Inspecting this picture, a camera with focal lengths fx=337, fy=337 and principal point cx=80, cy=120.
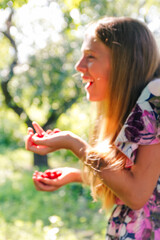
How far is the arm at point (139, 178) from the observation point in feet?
3.06

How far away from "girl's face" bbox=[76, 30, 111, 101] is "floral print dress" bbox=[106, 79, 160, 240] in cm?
16

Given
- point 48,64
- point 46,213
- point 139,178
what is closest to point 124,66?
point 139,178

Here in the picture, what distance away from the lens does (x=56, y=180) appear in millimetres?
1242

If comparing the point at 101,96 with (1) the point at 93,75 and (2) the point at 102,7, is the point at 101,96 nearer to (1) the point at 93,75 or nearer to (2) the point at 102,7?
(1) the point at 93,75

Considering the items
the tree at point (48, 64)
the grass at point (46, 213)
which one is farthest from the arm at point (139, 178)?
the tree at point (48, 64)

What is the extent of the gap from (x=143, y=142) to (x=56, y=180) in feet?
1.39

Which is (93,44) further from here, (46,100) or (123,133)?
(46,100)

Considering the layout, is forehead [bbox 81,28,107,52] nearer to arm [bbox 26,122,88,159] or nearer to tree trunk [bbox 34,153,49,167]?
arm [bbox 26,122,88,159]

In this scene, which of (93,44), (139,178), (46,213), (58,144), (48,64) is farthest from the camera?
(48,64)

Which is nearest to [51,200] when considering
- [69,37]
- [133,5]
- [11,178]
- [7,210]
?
[7,210]

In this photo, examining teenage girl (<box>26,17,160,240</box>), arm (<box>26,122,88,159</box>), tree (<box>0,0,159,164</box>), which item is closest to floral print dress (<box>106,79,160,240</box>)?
teenage girl (<box>26,17,160,240</box>)

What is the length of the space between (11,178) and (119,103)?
582cm

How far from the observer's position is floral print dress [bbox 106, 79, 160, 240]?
3.19ft

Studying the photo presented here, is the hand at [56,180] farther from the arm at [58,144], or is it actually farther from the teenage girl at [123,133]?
the arm at [58,144]
